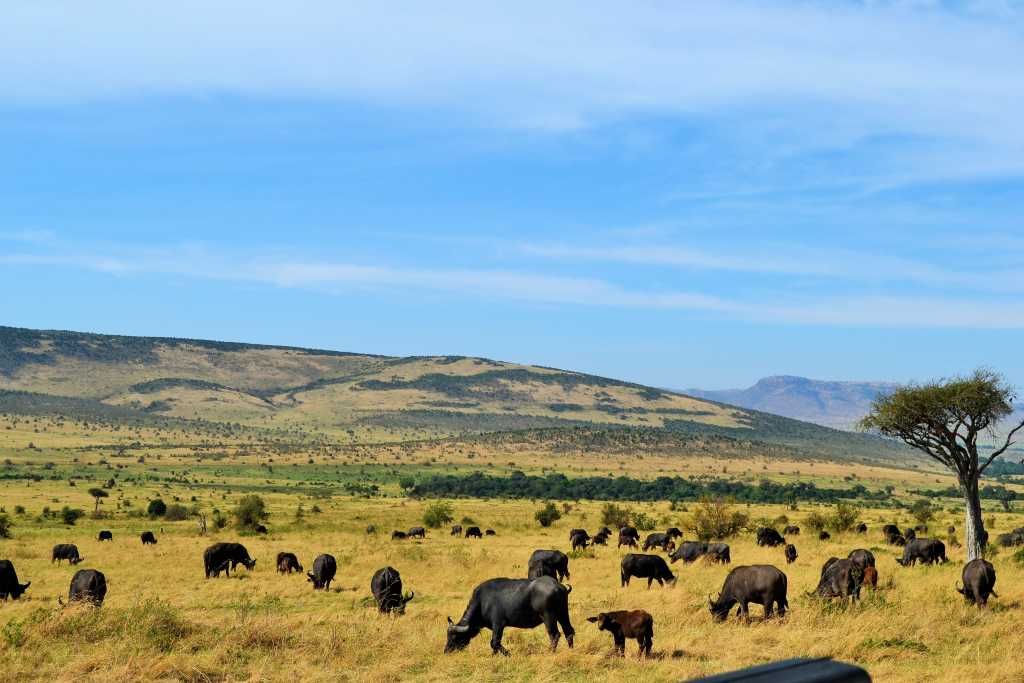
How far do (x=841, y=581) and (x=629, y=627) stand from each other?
7864mm

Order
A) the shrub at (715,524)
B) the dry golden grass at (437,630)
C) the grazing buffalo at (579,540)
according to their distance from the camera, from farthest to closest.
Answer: the shrub at (715,524), the grazing buffalo at (579,540), the dry golden grass at (437,630)

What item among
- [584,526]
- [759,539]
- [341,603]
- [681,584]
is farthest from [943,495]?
[341,603]

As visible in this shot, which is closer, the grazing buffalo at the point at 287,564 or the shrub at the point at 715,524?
the grazing buffalo at the point at 287,564

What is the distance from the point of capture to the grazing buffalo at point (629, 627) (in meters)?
17.2

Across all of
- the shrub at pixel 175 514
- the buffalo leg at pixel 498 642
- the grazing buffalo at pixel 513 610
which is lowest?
the shrub at pixel 175 514

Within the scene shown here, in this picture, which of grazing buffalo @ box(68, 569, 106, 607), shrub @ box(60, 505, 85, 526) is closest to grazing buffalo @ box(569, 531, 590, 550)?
grazing buffalo @ box(68, 569, 106, 607)

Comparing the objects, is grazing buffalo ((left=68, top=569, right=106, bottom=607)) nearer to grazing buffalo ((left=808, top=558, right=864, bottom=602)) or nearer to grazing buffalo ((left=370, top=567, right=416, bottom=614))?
grazing buffalo ((left=370, top=567, right=416, bottom=614))

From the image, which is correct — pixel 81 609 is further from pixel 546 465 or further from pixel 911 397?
pixel 546 465

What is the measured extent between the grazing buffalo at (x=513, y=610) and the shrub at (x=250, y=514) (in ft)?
129

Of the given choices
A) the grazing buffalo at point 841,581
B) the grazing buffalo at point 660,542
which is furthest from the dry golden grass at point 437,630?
the grazing buffalo at point 660,542

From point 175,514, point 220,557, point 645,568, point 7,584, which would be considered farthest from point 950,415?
point 175,514

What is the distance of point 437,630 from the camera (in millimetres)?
20047

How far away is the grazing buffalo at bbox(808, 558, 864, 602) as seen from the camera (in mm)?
22109

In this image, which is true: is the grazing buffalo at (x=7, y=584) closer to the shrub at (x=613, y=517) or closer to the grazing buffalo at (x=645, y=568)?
the grazing buffalo at (x=645, y=568)
